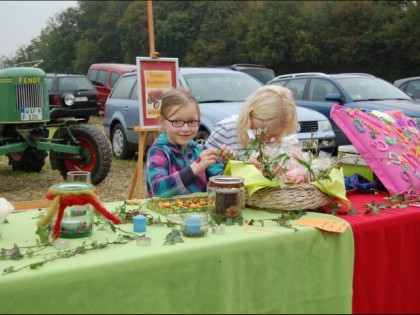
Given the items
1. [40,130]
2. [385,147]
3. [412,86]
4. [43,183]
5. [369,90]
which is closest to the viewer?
[385,147]

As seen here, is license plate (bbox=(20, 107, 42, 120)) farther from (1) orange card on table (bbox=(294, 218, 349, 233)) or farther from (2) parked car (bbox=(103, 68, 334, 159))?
(1) orange card on table (bbox=(294, 218, 349, 233))

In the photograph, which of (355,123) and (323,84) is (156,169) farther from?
(323,84)

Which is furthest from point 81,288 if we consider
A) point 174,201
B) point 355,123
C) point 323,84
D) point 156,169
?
point 323,84

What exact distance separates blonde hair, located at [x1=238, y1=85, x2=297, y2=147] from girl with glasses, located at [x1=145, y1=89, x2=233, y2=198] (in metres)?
0.31

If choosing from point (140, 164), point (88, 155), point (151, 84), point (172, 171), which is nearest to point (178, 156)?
point (172, 171)

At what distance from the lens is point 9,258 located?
4.92 ft

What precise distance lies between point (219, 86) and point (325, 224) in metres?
5.52

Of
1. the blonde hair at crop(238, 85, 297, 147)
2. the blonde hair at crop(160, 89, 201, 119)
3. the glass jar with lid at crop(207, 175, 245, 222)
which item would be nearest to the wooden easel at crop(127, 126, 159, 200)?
the blonde hair at crop(238, 85, 297, 147)

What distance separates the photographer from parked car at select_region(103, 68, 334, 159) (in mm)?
6660

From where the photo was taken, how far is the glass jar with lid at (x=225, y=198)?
195 cm

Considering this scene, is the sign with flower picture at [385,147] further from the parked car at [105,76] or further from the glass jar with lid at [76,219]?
the parked car at [105,76]

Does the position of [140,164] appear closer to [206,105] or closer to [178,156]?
[178,156]

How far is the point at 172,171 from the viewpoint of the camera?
2480 mm

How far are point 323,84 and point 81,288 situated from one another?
24.8 feet
